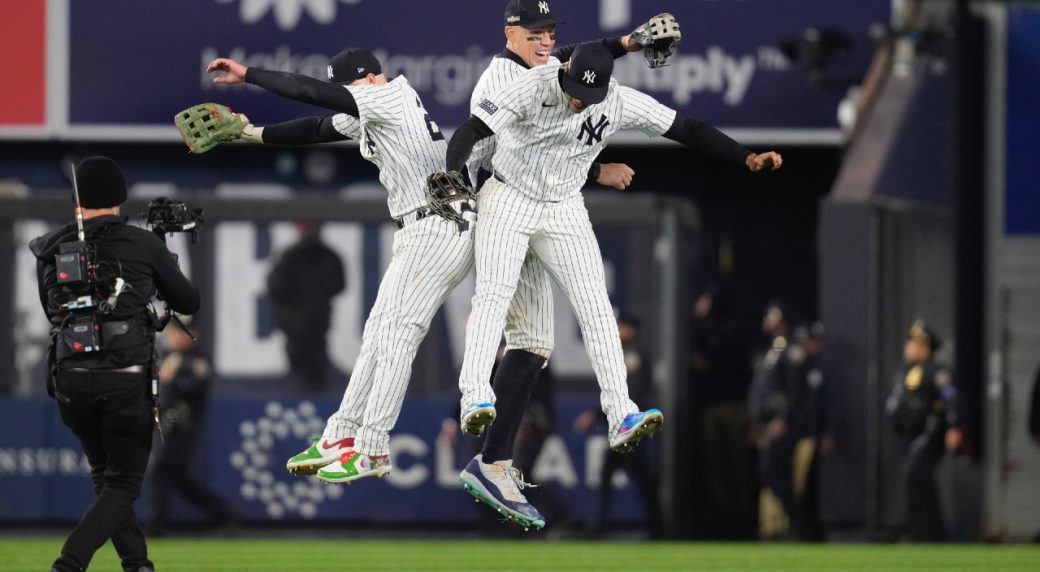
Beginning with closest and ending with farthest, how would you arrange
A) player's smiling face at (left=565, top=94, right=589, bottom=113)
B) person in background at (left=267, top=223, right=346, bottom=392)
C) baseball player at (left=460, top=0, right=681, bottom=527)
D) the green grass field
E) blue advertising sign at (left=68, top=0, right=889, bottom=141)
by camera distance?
player's smiling face at (left=565, top=94, right=589, bottom=113)
baseball player at (left=460, top=0, right=681, bottom=527)
the green grass field
person in background at (left=267, top=223, right=346, bottom=392)
blue advertising sign at (left=68, top=0, right=889, bottom=141)

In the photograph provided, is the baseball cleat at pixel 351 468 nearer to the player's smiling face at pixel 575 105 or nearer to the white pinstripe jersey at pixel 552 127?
the white pinstripe jersey at pixel 552 127

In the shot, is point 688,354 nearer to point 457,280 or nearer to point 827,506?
point 827,506

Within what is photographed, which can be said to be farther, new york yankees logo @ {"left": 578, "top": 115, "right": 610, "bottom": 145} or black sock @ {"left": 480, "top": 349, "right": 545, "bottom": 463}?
black sock @ {"left": 480, "top": 349, "right": 545, "bottom": 463}

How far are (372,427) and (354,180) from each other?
1189cm

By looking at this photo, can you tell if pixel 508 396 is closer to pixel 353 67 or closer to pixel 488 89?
pixel 488 89

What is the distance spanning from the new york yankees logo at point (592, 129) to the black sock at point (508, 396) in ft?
3.87

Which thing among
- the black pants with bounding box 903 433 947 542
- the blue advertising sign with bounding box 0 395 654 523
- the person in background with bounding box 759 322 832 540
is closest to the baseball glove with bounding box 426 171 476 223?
the black pants with bounding box 903 433 947 542

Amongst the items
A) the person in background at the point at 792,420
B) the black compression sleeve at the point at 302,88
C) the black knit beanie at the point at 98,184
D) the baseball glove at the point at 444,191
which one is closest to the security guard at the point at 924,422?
the person in background at the point at 792,420

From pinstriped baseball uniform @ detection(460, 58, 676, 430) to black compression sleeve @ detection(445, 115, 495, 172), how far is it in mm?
232

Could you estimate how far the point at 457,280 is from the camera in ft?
35.0

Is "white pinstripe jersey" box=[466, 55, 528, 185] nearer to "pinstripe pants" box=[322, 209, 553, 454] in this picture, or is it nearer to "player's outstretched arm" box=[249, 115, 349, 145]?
"pinstripe pants" box=[322, 209, 553, 454]

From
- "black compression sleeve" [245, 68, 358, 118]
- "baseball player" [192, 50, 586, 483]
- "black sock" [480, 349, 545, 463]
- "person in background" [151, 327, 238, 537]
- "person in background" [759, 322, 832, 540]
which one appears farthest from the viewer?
"person in background" [759, 322, 832, 540]

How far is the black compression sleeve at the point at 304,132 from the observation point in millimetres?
10398

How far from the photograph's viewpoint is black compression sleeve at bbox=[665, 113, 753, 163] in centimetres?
A: 1025
